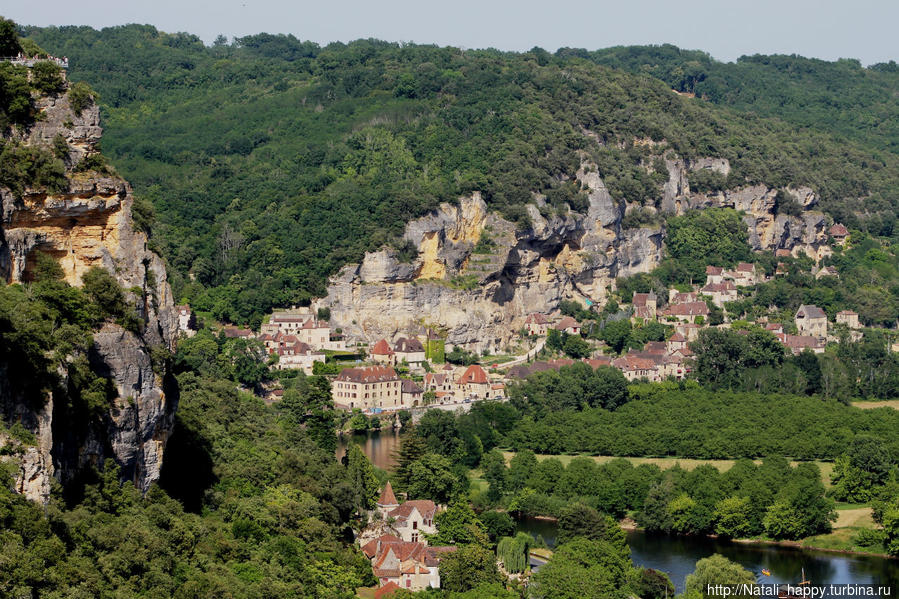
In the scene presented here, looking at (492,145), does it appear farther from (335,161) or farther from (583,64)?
(583,64)

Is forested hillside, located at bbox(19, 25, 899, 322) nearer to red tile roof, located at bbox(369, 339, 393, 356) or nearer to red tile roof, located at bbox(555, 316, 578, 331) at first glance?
red tile roof, located at bbox(369, 339, 393, 356)

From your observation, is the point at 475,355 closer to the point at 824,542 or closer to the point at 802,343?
the point at 802,343

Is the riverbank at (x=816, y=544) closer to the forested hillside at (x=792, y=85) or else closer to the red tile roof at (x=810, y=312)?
the red tile roof at (x=810, y=312)

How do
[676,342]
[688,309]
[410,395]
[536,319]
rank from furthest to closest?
[688,309] → [536,319] → [676,342] → [410,395]

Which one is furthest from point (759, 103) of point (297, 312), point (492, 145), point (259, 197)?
point (297, 312)

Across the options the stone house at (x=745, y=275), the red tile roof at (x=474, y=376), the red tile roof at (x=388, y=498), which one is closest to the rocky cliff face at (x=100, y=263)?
the red tile roof at (x=388, y=498)

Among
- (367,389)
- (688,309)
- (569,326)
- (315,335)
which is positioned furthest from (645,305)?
(367,389)
